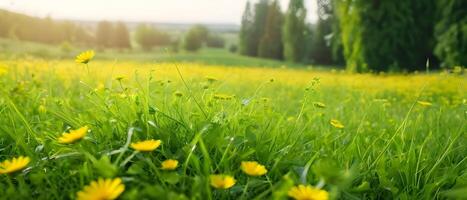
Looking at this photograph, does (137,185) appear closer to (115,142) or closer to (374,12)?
(115,142)

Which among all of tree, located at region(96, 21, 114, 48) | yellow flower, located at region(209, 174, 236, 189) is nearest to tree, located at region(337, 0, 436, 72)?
yellow flower, located at region(209, 174, 236, 189)

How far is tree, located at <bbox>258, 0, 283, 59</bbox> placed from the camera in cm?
3584

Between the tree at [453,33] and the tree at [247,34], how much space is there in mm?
24454

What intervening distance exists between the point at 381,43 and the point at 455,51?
2545 mm

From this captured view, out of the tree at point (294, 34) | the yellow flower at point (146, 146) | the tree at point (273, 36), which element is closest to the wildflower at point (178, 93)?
the yellow flower at point (146, 146)

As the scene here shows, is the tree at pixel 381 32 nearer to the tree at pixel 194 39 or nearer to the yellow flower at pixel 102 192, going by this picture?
the yellow flower at pixel 102 192

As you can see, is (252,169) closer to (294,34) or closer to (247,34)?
(294,34)

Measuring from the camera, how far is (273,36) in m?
36.3

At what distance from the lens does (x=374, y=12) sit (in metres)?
15.1

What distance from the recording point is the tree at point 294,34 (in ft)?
95.0

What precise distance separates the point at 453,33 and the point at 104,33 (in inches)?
1439

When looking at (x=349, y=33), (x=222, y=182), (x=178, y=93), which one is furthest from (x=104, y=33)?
(x=222, y=182)

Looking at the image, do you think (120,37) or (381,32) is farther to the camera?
(120,37)

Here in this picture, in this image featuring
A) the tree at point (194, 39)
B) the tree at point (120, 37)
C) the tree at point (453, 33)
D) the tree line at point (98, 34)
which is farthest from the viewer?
the tree at point (194, 39)
